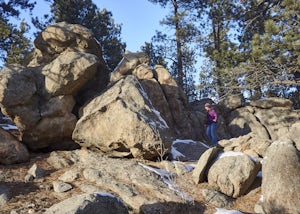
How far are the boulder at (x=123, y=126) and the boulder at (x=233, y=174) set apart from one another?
199cm

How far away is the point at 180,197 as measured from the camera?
25.0ft

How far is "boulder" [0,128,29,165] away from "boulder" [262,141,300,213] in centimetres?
698

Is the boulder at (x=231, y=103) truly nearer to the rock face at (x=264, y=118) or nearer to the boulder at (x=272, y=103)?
the rock face at (x=264, y=118)

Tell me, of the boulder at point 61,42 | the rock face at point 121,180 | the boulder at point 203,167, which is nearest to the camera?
the rock face at point 121,180

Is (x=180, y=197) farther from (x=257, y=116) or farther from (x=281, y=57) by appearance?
(x=257, y=116)

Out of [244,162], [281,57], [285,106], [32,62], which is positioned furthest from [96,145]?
[285,106]

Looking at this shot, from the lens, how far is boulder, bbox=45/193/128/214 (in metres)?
4.98

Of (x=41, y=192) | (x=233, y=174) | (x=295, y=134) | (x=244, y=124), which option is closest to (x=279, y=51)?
(x=295, y=134)

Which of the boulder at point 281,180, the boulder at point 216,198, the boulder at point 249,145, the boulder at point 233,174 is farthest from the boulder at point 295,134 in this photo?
the boulder at point 216,198

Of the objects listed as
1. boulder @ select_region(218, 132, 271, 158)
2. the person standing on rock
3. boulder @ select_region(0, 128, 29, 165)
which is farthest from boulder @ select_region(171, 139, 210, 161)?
boulder @ select_region(0, 128, 29, 165)

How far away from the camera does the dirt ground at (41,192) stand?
6.83 metres

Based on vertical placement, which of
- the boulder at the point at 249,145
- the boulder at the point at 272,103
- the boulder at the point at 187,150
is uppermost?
the boulder at the point at 272,103

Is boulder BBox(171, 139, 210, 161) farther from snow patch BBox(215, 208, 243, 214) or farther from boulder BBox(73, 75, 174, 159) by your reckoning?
snow patch BBox(215, 208, 243, 214)

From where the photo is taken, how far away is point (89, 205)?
5.11 metres
